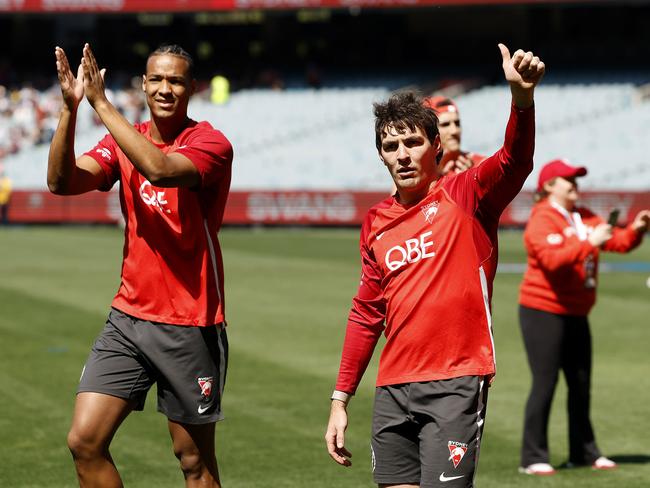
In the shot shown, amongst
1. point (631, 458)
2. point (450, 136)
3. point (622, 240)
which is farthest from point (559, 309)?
point (450, 136)

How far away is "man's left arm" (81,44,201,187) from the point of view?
16.9ft

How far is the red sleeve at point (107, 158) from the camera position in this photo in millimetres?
6191

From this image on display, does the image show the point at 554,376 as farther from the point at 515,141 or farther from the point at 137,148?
the point at 137,148

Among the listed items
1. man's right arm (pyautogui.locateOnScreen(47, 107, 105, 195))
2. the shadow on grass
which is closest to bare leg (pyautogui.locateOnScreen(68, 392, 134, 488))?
man's right arm (pyautogui.locateOnScreen(47, 107, 105, 195))

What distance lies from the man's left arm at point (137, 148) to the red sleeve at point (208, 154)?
0.11m

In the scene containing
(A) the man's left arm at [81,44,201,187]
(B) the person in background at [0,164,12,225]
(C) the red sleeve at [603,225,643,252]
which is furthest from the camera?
(B) the person in background at [0,164,12,225]

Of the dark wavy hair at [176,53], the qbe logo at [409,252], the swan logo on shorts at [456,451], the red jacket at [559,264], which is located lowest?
the swan logo on shorts at [456,451]

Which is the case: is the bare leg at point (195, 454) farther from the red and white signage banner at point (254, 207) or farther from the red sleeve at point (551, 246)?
the red and white signage banner at point (254, 207)

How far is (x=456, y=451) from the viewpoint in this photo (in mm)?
4898

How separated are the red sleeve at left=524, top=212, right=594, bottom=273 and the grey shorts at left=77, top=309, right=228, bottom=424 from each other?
11.2 ft

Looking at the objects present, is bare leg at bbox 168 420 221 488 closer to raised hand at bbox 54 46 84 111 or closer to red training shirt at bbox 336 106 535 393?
red training shirt at bbox 336 106 535 393

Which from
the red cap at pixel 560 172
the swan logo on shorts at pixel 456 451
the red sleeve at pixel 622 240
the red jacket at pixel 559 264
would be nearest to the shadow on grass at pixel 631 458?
the red jacket at pixel 559 264

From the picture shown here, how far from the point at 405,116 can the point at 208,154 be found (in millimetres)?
1146

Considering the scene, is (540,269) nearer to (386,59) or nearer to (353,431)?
(353,431)
